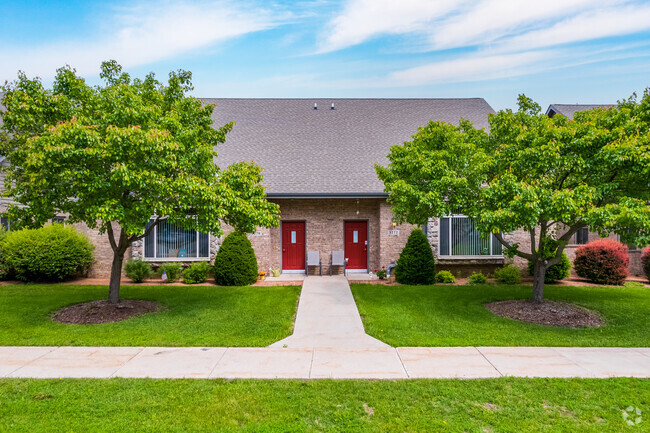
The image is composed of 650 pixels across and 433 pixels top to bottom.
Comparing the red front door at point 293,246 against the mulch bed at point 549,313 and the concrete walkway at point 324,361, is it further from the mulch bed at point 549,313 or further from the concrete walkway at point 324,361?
the concrete walkway at point 324,361

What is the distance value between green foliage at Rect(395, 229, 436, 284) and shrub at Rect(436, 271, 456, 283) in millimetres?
566

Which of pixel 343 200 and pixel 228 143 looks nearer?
pixel 343 200

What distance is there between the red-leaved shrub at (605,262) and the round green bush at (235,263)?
11.5 m

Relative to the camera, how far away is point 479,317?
8.77 metres

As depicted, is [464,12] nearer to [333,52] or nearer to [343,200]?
[343,200]

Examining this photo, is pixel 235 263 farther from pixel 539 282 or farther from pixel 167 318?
pixel 539 282

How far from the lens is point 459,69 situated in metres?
17.8

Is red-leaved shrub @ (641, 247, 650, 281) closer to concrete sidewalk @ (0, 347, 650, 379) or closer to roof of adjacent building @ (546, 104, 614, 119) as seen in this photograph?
roof of adjacent building @ (546, 104, 614, 119)

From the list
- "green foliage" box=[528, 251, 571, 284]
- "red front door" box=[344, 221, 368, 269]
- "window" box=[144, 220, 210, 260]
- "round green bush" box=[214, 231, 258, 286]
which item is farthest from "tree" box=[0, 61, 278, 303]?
"green foliage" box=[528, 251, 571, 284]

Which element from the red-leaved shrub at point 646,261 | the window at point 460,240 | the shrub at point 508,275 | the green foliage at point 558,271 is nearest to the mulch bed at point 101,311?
the window at point 460,240

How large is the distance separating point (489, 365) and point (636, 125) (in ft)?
18.3

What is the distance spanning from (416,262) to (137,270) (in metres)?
9.44

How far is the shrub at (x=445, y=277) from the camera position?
43.5 feet

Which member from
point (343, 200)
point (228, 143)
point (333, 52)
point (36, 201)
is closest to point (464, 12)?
point (343, 200)
